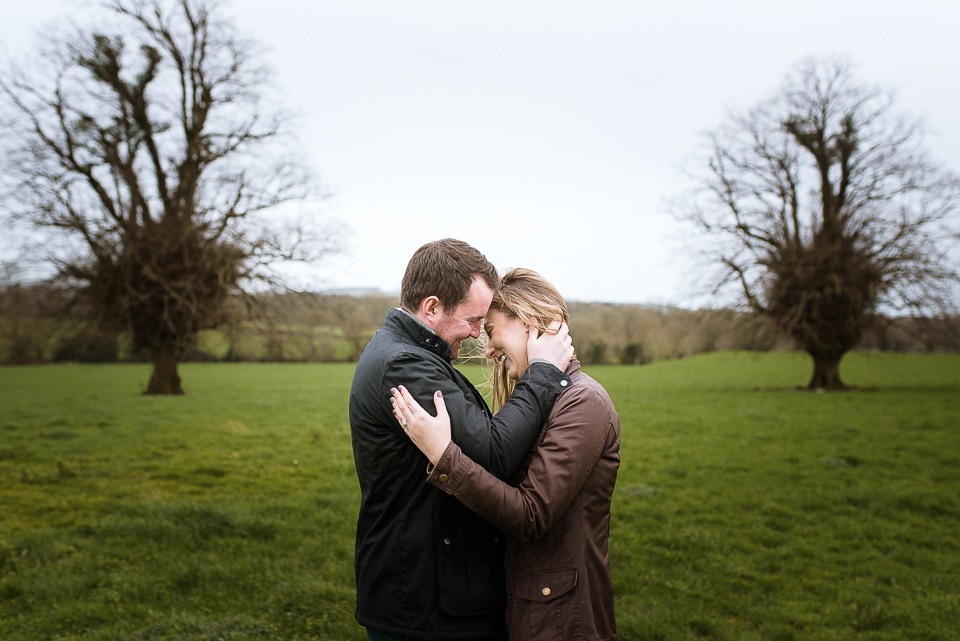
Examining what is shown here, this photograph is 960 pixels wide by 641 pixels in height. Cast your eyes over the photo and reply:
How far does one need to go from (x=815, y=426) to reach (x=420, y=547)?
16409 millimetres

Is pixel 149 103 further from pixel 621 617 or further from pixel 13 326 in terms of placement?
pixel 621 617

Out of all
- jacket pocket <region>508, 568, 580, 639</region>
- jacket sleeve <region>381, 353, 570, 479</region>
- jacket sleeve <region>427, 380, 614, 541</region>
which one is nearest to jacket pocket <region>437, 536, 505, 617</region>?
jacket pocket <region>508, 568, 580, 639</region>

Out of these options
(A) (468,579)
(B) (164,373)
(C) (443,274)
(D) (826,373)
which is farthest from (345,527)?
(D) (826,373)

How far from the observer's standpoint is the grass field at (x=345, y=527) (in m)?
5.20

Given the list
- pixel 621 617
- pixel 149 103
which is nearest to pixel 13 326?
pixel 149 103

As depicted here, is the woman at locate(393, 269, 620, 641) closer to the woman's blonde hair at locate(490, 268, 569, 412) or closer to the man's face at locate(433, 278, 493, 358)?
the woman's blonde hair at locate(490, 268, 569, 412)

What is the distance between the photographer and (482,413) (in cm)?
232

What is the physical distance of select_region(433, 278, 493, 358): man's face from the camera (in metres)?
2.56

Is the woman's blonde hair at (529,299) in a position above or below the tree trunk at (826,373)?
above

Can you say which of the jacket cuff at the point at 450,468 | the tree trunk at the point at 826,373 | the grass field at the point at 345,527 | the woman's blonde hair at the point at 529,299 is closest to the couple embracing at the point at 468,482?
the jacket cuff at the point at 450,468

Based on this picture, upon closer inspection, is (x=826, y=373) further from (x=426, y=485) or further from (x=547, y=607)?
(x=426, y=485)

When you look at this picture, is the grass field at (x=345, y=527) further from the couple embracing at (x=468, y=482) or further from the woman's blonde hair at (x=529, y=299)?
the woman's blonde hair at (x=529, y=299)

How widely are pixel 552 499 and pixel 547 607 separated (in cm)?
45

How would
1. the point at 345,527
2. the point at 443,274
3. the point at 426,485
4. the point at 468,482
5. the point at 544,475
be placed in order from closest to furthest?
the point at 468,482
the point at 544,475
the point at 426,485
the point at 443,274
the point at 345,527
